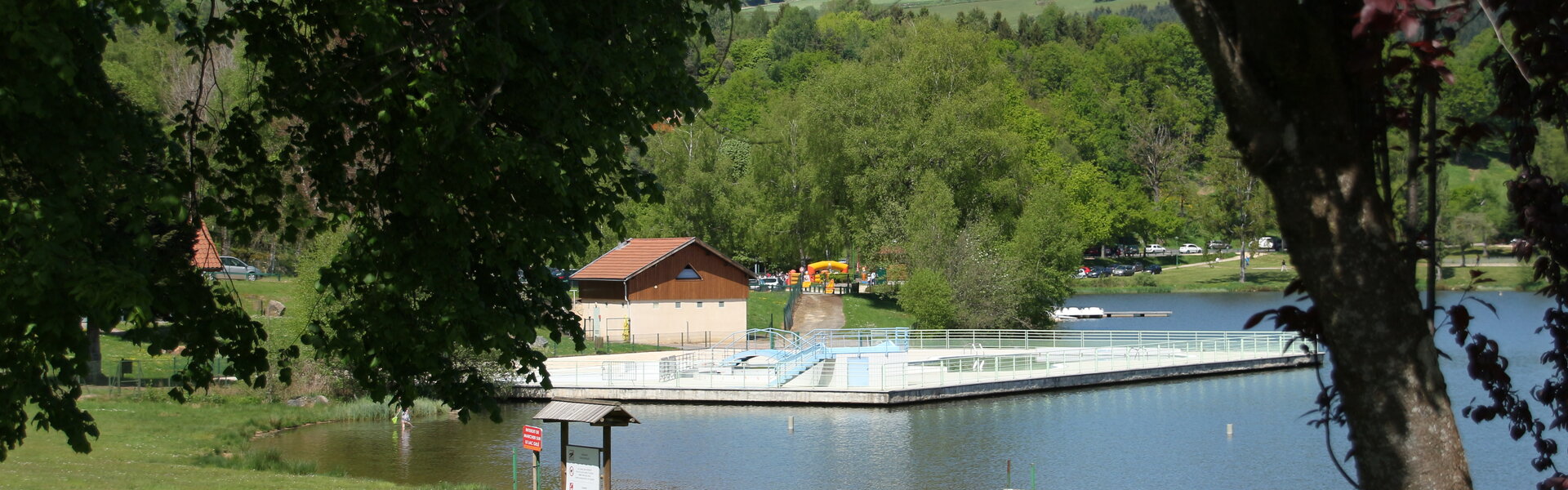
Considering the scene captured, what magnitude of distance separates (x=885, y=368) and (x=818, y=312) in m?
16.2

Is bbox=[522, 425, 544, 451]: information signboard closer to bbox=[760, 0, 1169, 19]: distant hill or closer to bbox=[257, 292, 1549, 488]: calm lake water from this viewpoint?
bbox=[257, 292, 1549, 488]: calm lake water

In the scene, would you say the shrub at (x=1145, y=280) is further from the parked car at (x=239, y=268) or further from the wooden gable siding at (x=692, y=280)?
the parked car at (x=239, y=268)

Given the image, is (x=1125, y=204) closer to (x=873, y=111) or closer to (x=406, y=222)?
(x=873, y=111)

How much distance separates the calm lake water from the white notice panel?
14.8 feet

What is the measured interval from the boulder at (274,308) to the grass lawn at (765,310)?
16.8 m

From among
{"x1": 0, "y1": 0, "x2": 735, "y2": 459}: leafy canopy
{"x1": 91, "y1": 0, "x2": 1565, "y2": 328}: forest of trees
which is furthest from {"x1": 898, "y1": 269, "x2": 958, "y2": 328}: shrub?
{"x1": 0, "y1": 0, "x2": 735, "y2": 459}: leafy canopy

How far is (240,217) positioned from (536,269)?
216 centimetres

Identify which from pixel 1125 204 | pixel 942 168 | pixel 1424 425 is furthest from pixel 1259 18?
pixel 1125 204

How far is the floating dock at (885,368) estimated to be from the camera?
31.3m

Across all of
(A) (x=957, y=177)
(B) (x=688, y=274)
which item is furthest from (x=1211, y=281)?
(B) (x=688, y=274)

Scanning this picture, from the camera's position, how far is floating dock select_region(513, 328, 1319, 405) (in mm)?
31266

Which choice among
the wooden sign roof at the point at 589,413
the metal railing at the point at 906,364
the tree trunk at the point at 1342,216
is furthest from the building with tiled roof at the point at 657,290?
the tree trunk at the point at 1342,216

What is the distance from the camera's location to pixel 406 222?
28.5 feet

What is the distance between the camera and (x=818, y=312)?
50844 mm
